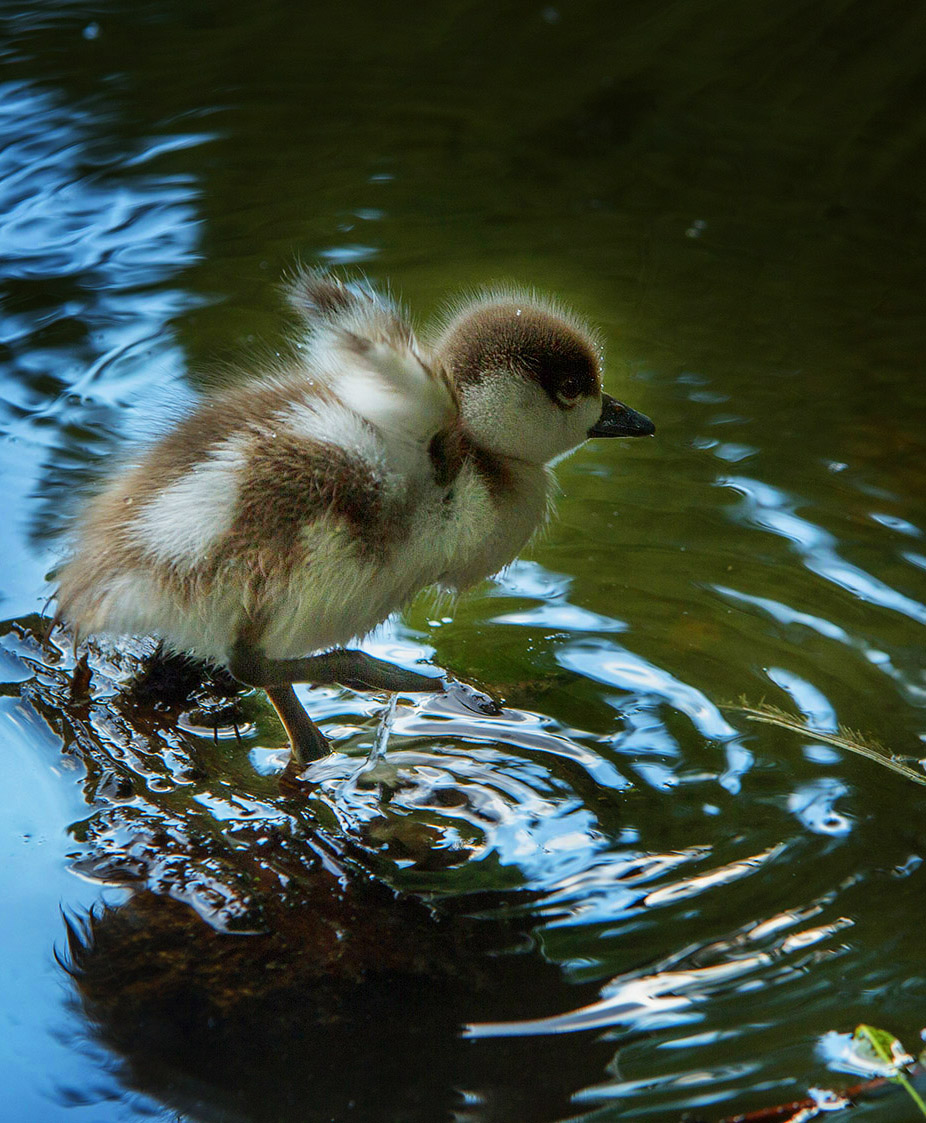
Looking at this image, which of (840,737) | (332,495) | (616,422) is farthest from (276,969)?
(616,422)

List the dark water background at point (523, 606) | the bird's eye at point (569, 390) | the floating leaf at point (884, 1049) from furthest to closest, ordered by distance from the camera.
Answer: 1. the bird's eye at point (569, 390)
2. the dark water background at point (523, 606)
3. the floating leaf at point (884, 1049)

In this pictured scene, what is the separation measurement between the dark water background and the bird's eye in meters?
0.42

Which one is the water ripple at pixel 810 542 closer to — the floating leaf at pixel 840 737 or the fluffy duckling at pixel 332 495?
the floating leaf at pixel 840 737

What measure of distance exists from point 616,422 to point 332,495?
1.97 feet

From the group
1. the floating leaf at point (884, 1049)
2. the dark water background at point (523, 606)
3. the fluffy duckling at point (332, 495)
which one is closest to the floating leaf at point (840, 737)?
the dark water background at point (523, 606)

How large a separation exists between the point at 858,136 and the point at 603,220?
33.9 inches

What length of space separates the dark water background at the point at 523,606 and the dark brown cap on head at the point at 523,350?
451 millimetres

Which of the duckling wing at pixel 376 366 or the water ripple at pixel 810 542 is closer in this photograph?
the duckling wing at pixel 376 366

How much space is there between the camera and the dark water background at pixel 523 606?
4.67 ft

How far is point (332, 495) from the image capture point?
170cm

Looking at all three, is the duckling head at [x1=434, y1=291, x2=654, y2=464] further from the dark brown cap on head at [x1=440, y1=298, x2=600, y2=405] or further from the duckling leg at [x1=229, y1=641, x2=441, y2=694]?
the duckling leg at [x1=229, y1=641, x2=441, y2=694]

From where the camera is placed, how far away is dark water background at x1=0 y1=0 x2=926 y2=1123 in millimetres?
1423

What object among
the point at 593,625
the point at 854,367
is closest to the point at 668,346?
the point at 854,367

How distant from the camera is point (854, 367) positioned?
2.84 m
